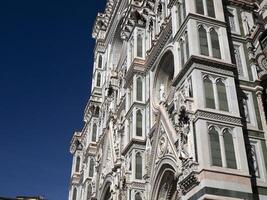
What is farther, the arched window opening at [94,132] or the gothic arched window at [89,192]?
the arched window opening at [94,132]

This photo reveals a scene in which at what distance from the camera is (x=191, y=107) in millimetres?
14594

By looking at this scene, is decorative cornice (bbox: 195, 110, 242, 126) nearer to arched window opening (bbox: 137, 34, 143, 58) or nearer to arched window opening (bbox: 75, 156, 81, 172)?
arched window opening (bbox: 137, 34, 143, 58)

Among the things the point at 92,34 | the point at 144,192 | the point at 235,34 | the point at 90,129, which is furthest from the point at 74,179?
the point at 235,34

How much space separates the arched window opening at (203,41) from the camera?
16.0 meters

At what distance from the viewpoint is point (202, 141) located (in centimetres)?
1359

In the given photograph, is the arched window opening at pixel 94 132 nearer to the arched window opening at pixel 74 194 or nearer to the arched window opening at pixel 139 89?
the arched window opening at pixel 74 194

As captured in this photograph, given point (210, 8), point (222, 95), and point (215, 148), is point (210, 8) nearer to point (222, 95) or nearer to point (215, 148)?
point (222, 95)

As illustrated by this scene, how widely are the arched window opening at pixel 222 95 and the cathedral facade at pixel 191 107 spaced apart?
4 cm

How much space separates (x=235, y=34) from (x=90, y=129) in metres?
18.5

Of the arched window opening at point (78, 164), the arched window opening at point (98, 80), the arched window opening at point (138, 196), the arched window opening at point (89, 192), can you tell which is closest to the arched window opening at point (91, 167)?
the arched window opening at point (89, 192)

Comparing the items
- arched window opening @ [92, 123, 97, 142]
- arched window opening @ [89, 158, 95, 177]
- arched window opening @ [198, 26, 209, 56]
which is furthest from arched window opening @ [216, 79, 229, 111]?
arched window opening @ [92, 123, 97, 142]

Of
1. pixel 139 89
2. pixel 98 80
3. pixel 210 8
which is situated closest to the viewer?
pixel 210 8

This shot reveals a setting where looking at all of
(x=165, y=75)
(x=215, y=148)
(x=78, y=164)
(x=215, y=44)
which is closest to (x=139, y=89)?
(x=165, y=75)

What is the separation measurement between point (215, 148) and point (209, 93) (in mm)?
2157
